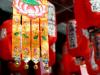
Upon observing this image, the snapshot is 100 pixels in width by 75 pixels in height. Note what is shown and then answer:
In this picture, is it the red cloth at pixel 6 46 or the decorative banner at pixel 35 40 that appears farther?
the red cloth at pixel 6 46

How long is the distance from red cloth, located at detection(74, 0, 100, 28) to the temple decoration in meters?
0.40

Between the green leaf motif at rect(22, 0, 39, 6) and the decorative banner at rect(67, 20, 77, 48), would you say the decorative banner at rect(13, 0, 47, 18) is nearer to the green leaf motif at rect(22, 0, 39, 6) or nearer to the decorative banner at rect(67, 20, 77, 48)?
the green leaf motif at rect(22, 0, 39, 6)

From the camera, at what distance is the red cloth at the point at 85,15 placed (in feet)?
11.0

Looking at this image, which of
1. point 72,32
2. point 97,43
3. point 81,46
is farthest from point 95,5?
point 72,32

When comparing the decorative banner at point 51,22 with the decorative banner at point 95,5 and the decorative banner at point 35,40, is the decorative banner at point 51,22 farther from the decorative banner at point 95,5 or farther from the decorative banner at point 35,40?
the decorative banner at point 95,5

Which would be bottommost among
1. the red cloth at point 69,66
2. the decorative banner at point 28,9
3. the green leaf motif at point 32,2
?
the red cloth at point 69,66

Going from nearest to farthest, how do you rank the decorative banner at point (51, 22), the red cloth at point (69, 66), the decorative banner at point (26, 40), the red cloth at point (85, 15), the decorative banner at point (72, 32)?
the red cloth at point (85, 15) < the decorative banner at point (26, 40) < the decorative banner at point (51, 22) < the decorative banner at point (72, 32) < the red cloth at point (69, 66)

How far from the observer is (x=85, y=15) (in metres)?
3.46

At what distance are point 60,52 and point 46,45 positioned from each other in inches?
88.7

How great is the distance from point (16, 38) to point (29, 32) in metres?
0.17

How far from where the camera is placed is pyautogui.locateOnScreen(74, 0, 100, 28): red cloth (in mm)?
3340

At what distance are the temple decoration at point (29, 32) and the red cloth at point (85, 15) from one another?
401 mm

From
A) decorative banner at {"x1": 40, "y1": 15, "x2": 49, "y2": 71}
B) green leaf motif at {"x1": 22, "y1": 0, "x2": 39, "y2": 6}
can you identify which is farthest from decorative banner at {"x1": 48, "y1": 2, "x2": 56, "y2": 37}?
green leaf motif at {"x1": 22, "y1": 0, "x2": 39, "y2": 6}

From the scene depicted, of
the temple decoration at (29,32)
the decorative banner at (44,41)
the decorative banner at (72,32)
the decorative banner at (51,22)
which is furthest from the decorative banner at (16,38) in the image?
the decorative banner at (72,32)
